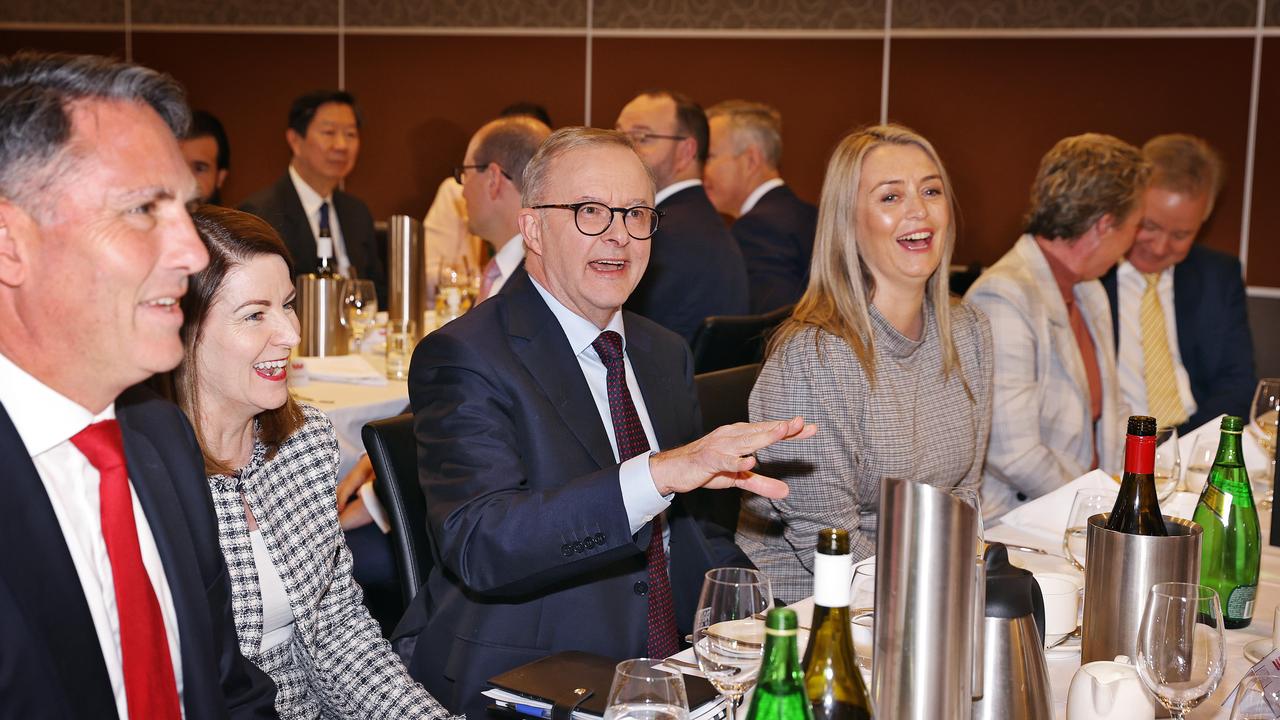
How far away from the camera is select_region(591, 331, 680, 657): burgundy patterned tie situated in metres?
2.04

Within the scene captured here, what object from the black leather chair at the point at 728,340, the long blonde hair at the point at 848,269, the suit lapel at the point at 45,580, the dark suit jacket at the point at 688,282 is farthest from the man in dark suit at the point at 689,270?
the suit lapel at the point at 45,580

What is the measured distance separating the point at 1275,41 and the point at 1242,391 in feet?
7.69

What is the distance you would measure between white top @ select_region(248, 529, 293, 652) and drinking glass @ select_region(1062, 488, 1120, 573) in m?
1.24

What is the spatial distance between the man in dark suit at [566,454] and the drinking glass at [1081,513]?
494mm

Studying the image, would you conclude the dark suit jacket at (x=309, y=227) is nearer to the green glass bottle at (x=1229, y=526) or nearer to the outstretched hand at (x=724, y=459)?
the outstretched hand at (x=724, y=459)

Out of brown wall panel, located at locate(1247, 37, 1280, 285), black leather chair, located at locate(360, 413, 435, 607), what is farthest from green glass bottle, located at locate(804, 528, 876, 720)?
brown wall panel, located at locate(1247, 37, 1280, 285)

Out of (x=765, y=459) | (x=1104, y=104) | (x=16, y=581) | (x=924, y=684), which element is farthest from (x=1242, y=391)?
(x=16, y=581)

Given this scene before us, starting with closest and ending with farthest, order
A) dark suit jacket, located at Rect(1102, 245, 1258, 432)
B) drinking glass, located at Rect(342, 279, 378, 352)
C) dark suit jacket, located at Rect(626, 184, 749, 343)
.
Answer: dark suit jacket, located at Rect(626, 184, 749, 343), drinking glass, located at Rect(342, 279, 378, 352), dark suit jacket, located at Rect(1102, 245, 1258, 432)

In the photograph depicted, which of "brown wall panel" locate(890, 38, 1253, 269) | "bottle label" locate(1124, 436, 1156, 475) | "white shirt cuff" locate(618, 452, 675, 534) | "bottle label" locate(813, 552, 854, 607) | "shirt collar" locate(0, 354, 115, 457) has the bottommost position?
"white shirt cuff" locate(618, 452, 675, 534)

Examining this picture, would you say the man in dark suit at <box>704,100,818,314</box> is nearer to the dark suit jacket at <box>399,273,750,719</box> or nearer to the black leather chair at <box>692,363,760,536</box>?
the black leather chair at <box>692,363,760,536</box>

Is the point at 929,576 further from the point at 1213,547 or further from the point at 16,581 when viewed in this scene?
the point at 1213,547

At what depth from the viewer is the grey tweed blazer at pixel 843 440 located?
2416 millimetres

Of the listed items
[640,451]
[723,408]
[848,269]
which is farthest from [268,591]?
[848,269]

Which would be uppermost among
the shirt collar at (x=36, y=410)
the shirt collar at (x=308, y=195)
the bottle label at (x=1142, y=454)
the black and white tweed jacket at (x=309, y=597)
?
the shirt collar at (x=308, y=195)
